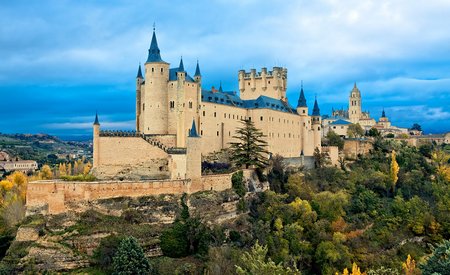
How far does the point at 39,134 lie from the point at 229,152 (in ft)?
471

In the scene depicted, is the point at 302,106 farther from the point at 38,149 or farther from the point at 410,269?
the point at 38,149

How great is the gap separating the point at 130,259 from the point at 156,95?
17.8 metres

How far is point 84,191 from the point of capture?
37312 millimetres

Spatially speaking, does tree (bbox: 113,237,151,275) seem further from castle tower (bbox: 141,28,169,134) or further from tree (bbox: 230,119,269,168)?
tree (bbox: 230,119,269,168)

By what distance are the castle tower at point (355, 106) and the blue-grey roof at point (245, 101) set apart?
47.4 meters

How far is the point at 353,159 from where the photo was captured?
67000mm

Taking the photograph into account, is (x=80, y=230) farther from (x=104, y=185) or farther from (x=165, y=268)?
(x=165, y=268)

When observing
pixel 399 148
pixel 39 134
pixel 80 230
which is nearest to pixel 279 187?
pixel 80 230

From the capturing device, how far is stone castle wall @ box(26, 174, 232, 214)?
120ft

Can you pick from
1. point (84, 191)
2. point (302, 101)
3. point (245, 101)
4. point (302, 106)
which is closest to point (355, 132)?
point (302, 101)

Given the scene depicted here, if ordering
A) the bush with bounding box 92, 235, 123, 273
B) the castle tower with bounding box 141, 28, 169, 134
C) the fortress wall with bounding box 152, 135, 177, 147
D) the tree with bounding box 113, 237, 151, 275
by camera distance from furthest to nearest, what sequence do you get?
the castle tower with bounding box 141, 28, 169, 134 < the fortress wall with bounding box 152, 135, 177, 147 < the bush with bounding box 92, 235, 123, 273 < the tree with bounding box 113, 237, 151, 275

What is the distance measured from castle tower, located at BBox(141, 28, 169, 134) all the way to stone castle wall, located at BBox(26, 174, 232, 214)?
804 cm

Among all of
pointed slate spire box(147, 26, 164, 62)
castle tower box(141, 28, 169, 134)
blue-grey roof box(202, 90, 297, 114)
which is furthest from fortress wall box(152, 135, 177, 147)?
pointed slate spire box(147, 26, 164, 62)

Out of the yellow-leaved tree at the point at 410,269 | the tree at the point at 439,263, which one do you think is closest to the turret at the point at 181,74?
the yellow-leaved tree at the point at 410,269
